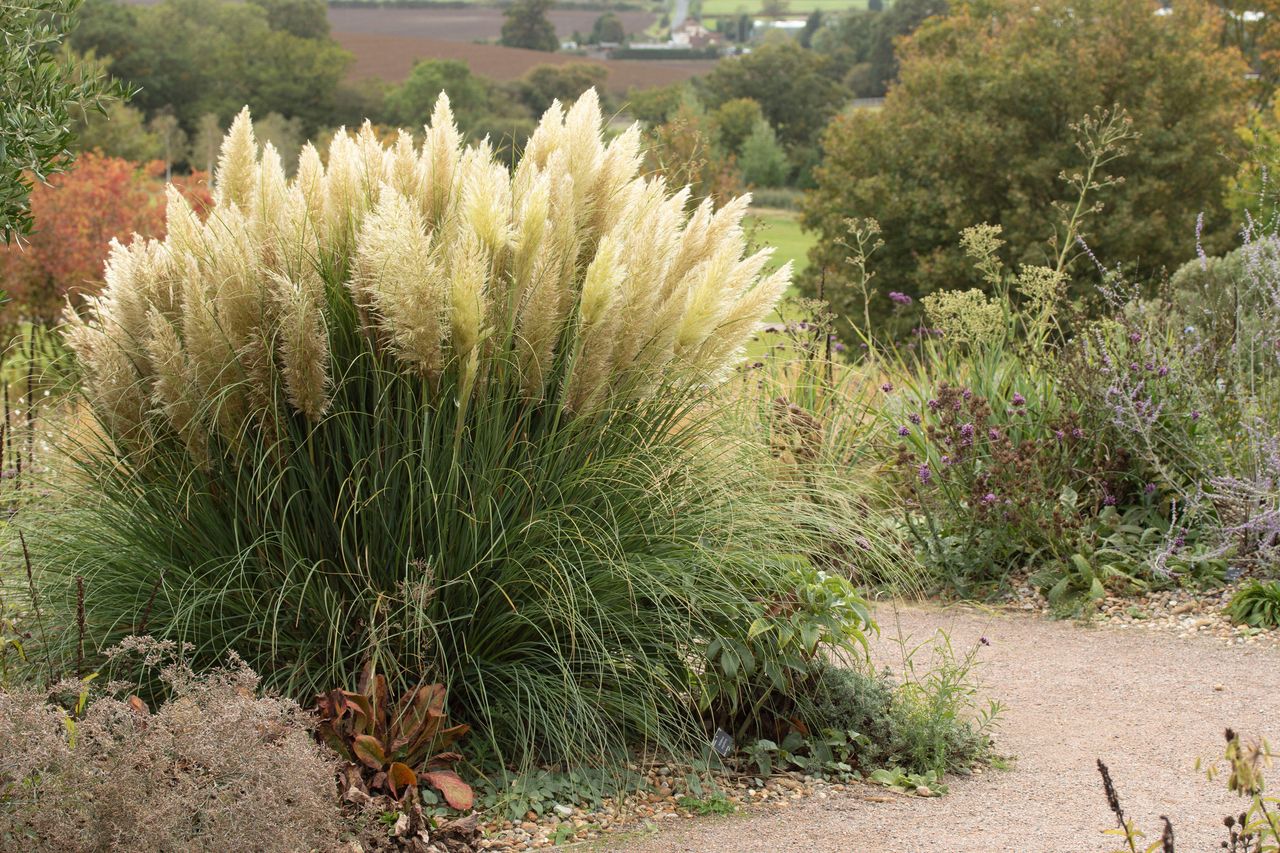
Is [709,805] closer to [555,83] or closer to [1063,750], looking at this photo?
[1063,750]

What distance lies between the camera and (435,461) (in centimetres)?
402

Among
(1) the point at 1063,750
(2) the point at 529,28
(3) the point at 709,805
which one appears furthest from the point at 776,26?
(3) the point at 709,805

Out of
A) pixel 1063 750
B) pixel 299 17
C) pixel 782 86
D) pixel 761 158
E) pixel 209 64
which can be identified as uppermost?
pixel 299 17

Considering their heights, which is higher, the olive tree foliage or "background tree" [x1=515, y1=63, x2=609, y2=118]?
"background tree" [x1=515, y1=63, x2=609, y2=118]

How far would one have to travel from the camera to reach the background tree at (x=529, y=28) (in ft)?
286

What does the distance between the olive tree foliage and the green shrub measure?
586 mm

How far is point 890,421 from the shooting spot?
7.73 metres

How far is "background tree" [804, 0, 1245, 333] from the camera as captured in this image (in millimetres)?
18984

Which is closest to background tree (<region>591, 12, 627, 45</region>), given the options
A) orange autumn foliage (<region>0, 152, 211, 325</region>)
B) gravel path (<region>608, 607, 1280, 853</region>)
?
orange autumn foliage (<region>0, 152, 211, 325</region>)

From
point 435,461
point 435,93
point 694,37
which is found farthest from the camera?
point 694,37

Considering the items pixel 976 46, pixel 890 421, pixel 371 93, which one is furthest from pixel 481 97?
pixel 890 421

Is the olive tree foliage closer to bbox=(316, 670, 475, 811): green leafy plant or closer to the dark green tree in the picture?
bbox=(316, 670, 475, 811): green leafy plant

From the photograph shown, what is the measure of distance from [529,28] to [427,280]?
8869cm

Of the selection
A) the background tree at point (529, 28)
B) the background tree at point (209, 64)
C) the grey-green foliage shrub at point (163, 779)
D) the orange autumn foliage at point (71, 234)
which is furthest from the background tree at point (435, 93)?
the grey-green foliage shrub at point (163, 779)
